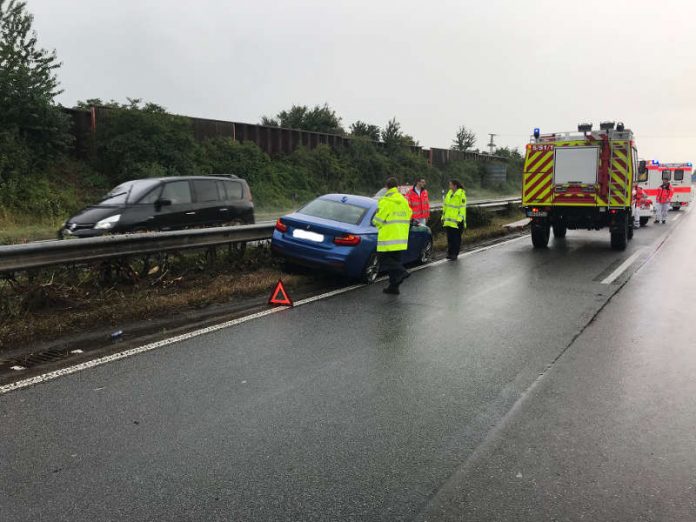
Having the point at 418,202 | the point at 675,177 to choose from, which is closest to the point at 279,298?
the point at 418,202

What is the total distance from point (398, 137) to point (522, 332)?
39776mm

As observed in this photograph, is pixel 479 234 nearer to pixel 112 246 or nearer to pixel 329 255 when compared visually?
pixel 329 255

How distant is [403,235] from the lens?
9.02 metres

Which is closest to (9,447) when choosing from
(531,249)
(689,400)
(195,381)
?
(195,381)

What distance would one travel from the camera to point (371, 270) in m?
9.74

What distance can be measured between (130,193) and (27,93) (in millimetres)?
11369

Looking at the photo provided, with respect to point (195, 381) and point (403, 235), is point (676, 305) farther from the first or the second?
point (195, 381)

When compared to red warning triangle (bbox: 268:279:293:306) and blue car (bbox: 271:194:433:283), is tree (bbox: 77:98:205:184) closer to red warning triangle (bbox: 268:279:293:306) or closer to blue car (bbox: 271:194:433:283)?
blue car (bbox: 271:194:433:283)

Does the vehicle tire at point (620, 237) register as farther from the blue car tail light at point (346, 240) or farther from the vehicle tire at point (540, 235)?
the blue car tail light at point (346, 240)

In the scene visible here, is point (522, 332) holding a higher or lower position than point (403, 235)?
lower

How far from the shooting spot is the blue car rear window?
31.6 feet

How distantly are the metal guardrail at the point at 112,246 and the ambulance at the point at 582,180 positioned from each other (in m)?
8.39

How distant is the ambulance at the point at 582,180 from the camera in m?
14.7

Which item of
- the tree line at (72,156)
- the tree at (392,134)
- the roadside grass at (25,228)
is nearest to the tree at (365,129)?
the tree at (392,134)
